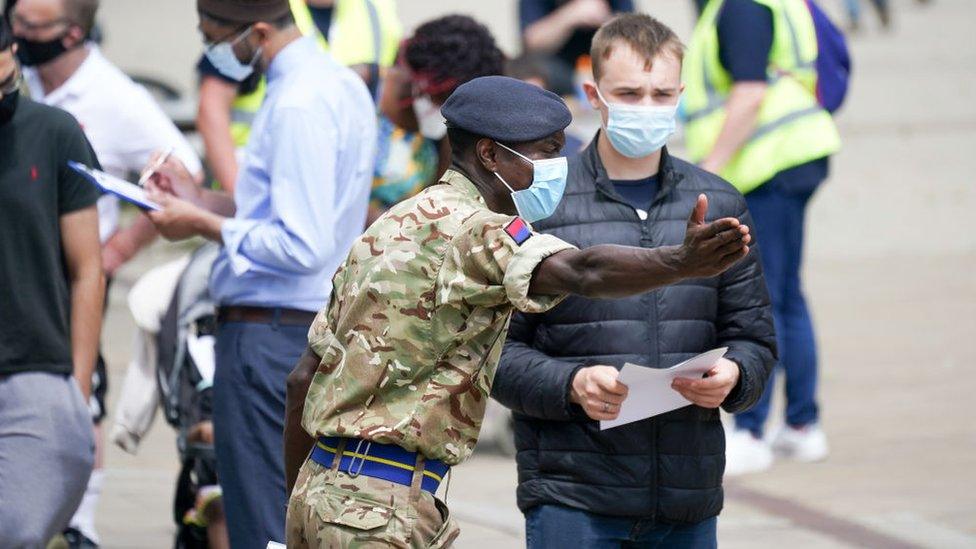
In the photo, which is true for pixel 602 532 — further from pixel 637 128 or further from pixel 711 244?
pixel 711 244

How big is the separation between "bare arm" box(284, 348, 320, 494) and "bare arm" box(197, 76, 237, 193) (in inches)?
109

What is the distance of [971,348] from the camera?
9.69m

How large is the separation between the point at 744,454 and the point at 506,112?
4.22 metres

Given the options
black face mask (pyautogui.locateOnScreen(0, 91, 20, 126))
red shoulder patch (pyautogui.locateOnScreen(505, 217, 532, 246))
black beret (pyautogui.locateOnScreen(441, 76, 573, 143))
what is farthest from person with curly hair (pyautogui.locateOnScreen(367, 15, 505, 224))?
red shoulder patch (pyautogui.locateOnScreen(505, 217, 532, 246))

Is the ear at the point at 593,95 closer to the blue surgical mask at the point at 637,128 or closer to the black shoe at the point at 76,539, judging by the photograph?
the blue surgical mask at the point at 637,128

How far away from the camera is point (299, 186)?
15.5ft

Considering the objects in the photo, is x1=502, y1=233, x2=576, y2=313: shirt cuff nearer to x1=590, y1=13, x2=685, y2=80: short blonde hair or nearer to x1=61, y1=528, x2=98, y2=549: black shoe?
x1=590, y1=13, x2=685, y2=80: short blonde hair

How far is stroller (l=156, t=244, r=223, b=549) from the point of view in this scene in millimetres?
5723

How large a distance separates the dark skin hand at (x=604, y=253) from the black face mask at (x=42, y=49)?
2875mm

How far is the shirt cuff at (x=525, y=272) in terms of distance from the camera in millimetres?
3186

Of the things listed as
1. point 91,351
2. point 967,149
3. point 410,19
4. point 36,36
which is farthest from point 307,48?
point 410,19

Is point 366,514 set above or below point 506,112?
below

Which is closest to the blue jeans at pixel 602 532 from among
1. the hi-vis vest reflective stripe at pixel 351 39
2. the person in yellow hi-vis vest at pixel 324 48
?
the person in yellow hi-vis vest at pixel 324 48

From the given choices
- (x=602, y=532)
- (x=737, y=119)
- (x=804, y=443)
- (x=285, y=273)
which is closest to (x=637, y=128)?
(x=602, y=532)
